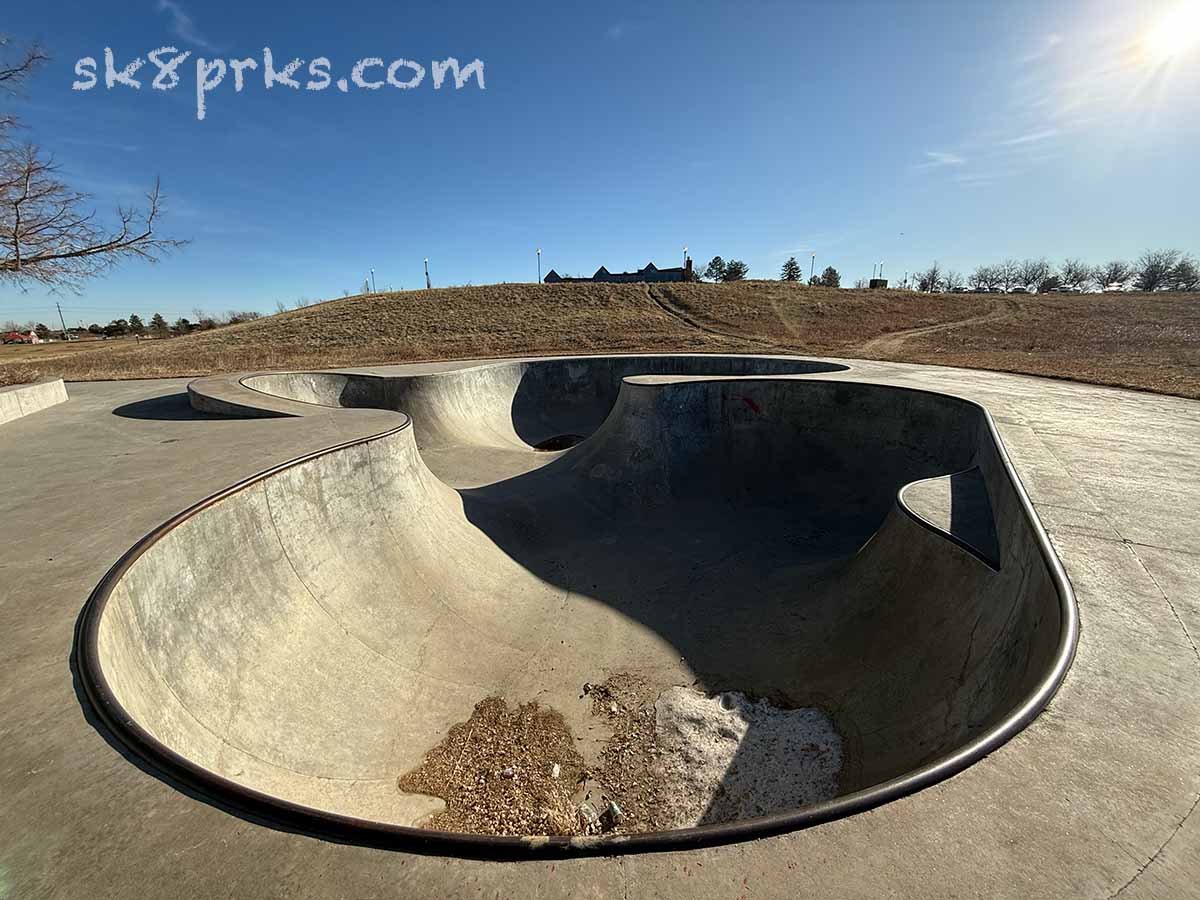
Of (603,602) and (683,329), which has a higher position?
(683,329)

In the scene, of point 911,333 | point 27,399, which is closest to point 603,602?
point 27,399

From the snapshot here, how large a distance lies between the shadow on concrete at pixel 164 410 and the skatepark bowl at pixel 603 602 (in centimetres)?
155

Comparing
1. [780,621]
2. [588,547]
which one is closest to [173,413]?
[588,547]

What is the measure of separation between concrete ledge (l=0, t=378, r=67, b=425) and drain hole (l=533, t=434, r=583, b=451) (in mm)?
12329

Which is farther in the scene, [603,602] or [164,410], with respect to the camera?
[164,410]

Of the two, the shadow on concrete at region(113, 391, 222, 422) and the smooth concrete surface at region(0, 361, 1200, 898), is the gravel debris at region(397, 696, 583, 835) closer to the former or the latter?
the smooth concrete surface at region(0, 361, 1200, 898)

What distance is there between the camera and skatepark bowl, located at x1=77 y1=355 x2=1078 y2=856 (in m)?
3.23

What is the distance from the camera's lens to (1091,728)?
2365mm

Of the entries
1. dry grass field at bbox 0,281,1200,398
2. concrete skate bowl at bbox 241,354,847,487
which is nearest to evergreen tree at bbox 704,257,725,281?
dry grass field at bbox 0,281,1200,398

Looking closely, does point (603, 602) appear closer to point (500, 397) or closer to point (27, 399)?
point (500, 397)

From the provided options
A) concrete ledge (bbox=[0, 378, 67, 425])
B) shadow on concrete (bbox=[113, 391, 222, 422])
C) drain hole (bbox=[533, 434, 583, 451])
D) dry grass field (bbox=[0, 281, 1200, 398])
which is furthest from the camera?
dry grass field (bbox=[0, 281, 1200, 398])

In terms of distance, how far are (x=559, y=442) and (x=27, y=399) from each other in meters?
13.3

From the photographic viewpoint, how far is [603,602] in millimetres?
8070

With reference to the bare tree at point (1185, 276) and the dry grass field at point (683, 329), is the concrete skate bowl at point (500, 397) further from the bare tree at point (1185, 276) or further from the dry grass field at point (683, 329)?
the bare tree at point (1185, 276)
